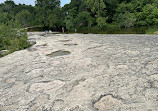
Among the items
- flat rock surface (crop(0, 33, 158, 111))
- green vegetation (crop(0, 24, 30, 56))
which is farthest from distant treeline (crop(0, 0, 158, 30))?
flat rock surface (crop(0, 33, 158, 111))

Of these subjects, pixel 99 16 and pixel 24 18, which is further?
pixel 24 18

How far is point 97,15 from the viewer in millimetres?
30016

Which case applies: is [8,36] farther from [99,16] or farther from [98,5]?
[98,5]

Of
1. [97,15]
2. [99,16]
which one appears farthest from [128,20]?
[97,15]

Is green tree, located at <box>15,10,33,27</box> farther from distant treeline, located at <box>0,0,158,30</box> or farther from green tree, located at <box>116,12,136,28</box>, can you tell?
green tree, located at <box>116,12,136,28</box>

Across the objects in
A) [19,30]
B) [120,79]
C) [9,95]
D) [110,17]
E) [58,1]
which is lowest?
[9,95]

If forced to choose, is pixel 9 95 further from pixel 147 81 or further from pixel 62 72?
pixel 147 81

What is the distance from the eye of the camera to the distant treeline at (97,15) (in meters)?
25.9

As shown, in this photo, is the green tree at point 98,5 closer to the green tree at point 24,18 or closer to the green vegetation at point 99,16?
the green vegetation at point 99,16

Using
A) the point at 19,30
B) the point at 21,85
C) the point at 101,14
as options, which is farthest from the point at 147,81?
the point at 101,14

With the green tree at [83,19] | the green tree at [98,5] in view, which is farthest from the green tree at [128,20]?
the green tree at [83,19]

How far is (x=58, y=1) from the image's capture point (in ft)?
144

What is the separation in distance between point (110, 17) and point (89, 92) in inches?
1325

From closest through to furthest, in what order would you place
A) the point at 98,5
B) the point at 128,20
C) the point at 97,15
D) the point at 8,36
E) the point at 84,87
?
1. the point at 84,87
2. the point at 8,36
3. the point at 128,20
4. the point at 98,5
5. the point at 97,15
